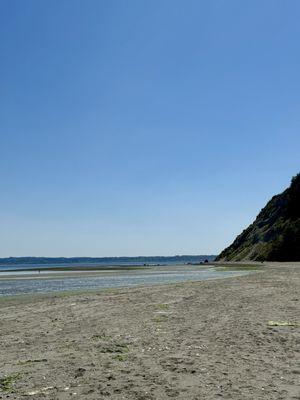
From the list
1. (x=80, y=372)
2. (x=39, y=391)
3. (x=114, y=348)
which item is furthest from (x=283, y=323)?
(x=39, y=391)

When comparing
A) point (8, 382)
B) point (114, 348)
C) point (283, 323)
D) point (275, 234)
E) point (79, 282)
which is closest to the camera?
point (8, 382)

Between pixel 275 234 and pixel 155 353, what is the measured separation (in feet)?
364

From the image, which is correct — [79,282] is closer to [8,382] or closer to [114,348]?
[114,348]

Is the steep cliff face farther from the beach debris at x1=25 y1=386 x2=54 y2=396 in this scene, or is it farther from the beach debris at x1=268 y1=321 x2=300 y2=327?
the beach debris at x1=25 y1=386 x2=54 y2=396

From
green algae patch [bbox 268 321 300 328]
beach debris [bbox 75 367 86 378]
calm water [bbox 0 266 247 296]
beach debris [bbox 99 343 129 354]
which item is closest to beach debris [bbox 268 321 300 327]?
green algae patch [bbox 268 321 300 328]

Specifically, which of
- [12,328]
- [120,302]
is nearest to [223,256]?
[120,302]

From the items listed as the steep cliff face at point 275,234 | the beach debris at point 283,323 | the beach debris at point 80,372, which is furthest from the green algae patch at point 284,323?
the steep cliff face at point 275,234

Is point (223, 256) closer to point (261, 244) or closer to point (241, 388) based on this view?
point (261, 244)

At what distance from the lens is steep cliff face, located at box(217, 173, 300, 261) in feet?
346

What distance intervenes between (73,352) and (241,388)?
19.7ft

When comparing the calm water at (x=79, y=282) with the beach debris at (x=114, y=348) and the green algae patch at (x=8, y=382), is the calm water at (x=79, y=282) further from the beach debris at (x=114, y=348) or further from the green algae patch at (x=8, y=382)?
the green algae patch at (x=8, y=382)

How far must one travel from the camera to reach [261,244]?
122375 millimetres

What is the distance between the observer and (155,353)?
13.3 m

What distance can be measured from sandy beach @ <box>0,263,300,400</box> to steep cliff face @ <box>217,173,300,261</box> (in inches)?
3331
